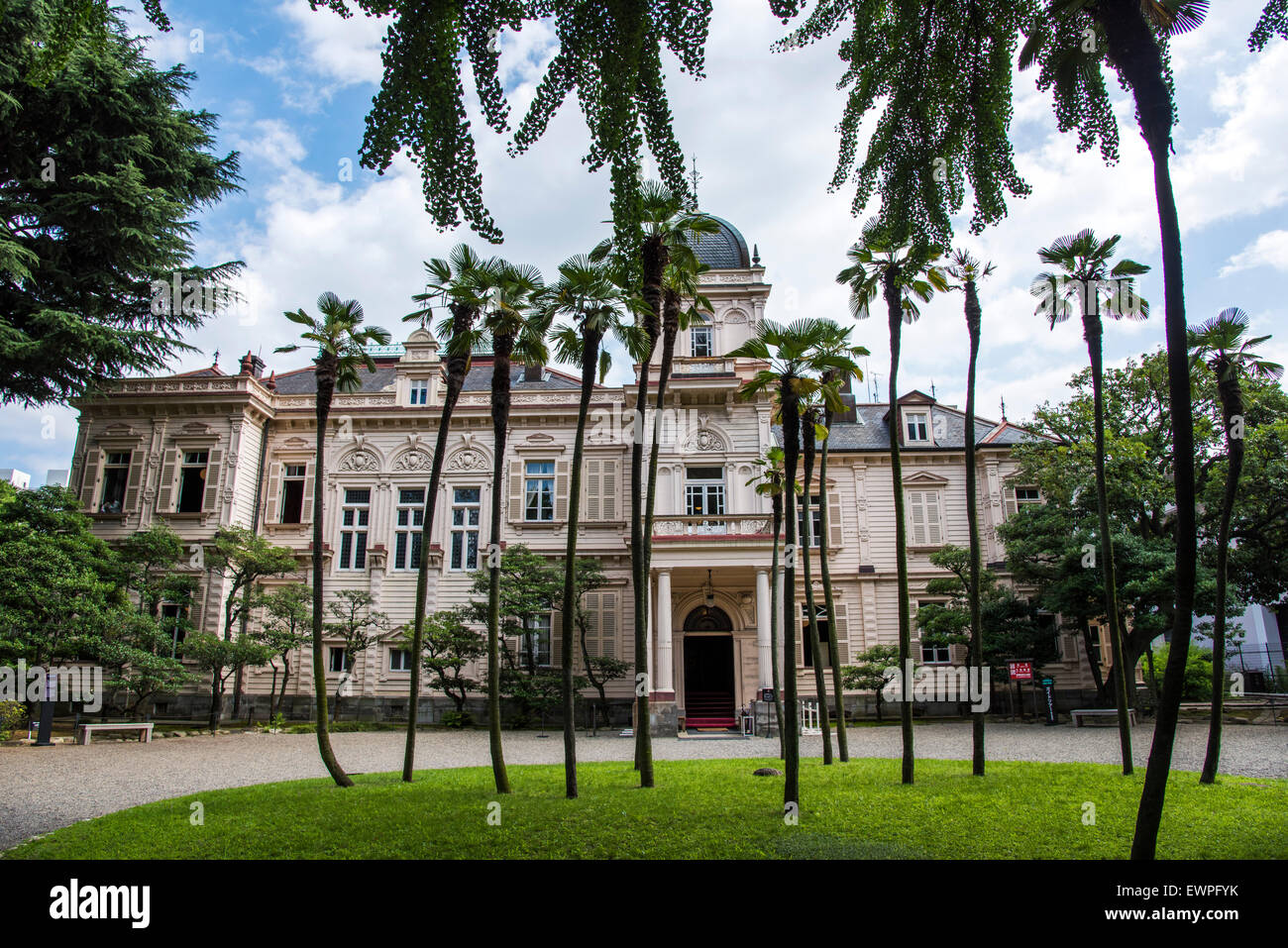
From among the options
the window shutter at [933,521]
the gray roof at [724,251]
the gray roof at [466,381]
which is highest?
the gray roof at [724,251]

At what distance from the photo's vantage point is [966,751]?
16594 mm

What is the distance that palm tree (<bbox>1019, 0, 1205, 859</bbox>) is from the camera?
11.6ft

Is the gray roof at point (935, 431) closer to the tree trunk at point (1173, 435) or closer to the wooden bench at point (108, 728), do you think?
the wooden bench at point (108, 728)

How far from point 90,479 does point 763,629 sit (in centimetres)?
2278

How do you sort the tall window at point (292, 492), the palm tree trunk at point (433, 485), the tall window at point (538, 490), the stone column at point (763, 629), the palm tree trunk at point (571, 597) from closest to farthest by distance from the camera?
the palm tree trunk at point (571, 597) → the palm tree trunk at point (433, 485) → the stone column at point (763, 629) → the tall window at point (538, 490) → the tall window at point (292, 492)

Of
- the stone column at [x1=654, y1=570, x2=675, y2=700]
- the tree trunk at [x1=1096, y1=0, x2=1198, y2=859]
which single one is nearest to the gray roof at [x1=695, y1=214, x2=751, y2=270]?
the stone column at [x1=654, y1=570, x2=675, y2=700]

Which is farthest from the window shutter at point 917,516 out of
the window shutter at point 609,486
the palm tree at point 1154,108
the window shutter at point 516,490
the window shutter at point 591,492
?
the palm tree at point 1154,108

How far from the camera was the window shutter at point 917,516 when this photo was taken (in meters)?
27.4

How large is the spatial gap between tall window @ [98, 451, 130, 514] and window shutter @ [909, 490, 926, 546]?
26780 millimetres

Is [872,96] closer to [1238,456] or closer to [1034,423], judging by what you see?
[1238,456]

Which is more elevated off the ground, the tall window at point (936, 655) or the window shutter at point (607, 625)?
the window shutter at point (607, 625)

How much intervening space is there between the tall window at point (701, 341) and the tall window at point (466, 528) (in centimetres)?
918

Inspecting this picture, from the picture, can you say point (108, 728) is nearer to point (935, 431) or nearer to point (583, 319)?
point (583, 319)
